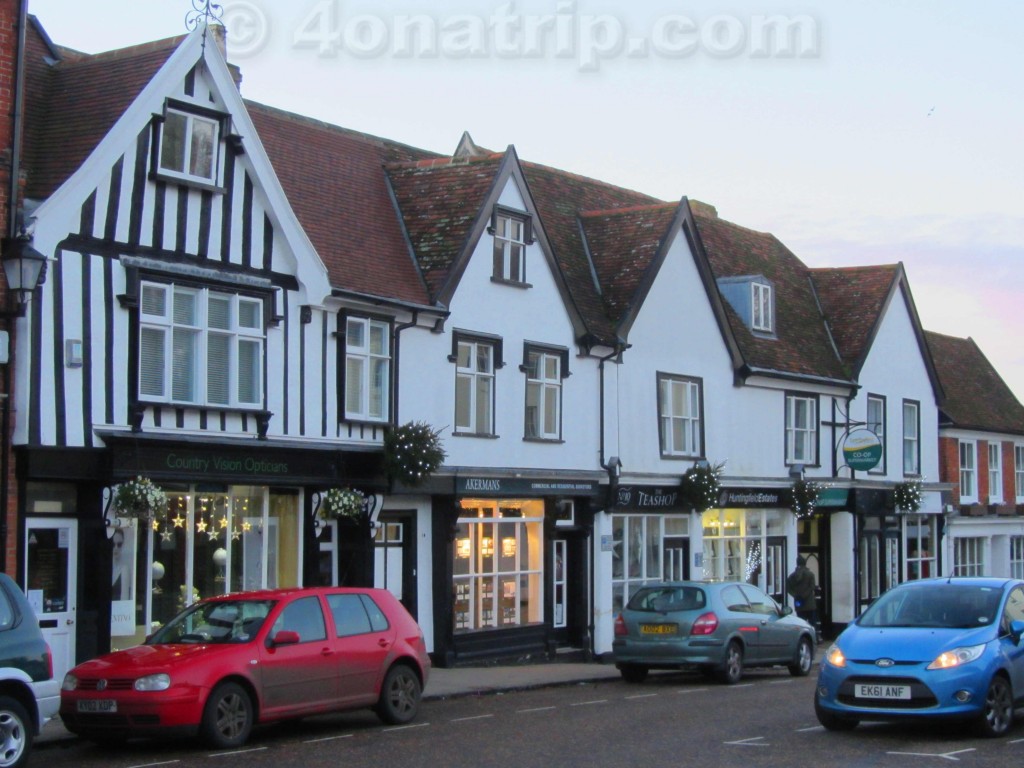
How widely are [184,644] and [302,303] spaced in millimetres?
7701

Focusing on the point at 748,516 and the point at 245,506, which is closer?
the point at 245,506

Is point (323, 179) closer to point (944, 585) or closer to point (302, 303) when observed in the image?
point (302, 303)

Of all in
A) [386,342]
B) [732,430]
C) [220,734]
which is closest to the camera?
[220,734]

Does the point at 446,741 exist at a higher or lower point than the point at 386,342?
lower

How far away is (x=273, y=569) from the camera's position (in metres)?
22.4

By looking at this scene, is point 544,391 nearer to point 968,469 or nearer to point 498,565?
point 498,565

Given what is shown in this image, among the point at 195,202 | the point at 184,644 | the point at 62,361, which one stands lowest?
the point at 184,644

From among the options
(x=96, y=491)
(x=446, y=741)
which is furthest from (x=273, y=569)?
(x=446, y=741)

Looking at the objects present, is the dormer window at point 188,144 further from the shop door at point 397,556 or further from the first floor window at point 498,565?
the first floor window at point 498,565

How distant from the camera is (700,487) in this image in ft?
101

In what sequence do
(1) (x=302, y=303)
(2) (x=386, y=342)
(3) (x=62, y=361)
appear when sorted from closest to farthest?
(3) (x=62, y=361)
(1) (x=302, y=303)
(2) (x=386, y=342)

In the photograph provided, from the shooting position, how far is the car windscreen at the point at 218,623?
51.3 feet

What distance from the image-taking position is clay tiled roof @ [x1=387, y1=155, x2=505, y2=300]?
25.4m

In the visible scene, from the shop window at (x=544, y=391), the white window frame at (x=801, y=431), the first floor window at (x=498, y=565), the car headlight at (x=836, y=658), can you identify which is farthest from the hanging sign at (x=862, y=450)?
the car headlight at (x=836, y=658)
